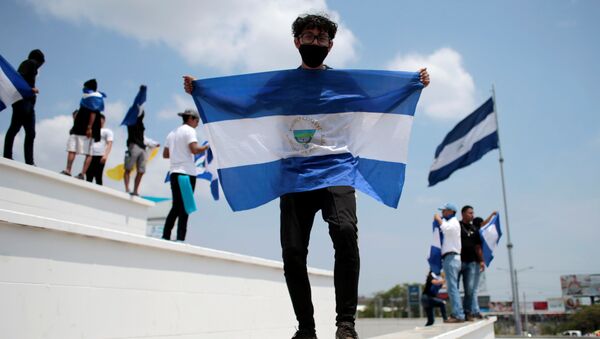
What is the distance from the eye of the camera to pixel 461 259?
9148mm

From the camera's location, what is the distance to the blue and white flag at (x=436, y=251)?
870 centimetres

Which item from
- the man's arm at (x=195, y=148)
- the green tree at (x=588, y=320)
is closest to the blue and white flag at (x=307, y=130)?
the man's arm at (x=195, y=148)

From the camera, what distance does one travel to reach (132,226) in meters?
8.37

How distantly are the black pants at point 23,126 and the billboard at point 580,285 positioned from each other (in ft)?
295

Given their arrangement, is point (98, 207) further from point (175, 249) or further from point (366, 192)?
point (366, 192)

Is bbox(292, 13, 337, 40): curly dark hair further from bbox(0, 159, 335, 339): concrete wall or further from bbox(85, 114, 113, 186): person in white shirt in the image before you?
bbox(85, 114, 113, 186): person in white shirt

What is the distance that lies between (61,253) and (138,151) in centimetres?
592

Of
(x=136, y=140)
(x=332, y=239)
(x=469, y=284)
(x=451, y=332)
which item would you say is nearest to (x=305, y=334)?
(x=332, y=239)

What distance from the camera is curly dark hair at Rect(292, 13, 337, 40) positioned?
10.6 ft

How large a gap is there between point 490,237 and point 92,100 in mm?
7849

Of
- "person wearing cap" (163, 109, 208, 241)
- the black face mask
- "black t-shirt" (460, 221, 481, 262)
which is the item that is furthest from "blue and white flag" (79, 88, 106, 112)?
"black t-shirt" (460, 221, 481, 262)

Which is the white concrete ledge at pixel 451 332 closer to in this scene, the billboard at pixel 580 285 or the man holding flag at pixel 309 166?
the man holding flag at pixel 309 166

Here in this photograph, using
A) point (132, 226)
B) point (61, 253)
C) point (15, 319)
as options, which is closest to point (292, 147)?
point (61, 253)

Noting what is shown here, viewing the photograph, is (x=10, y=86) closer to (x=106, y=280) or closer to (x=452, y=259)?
(x=106, y=280)
